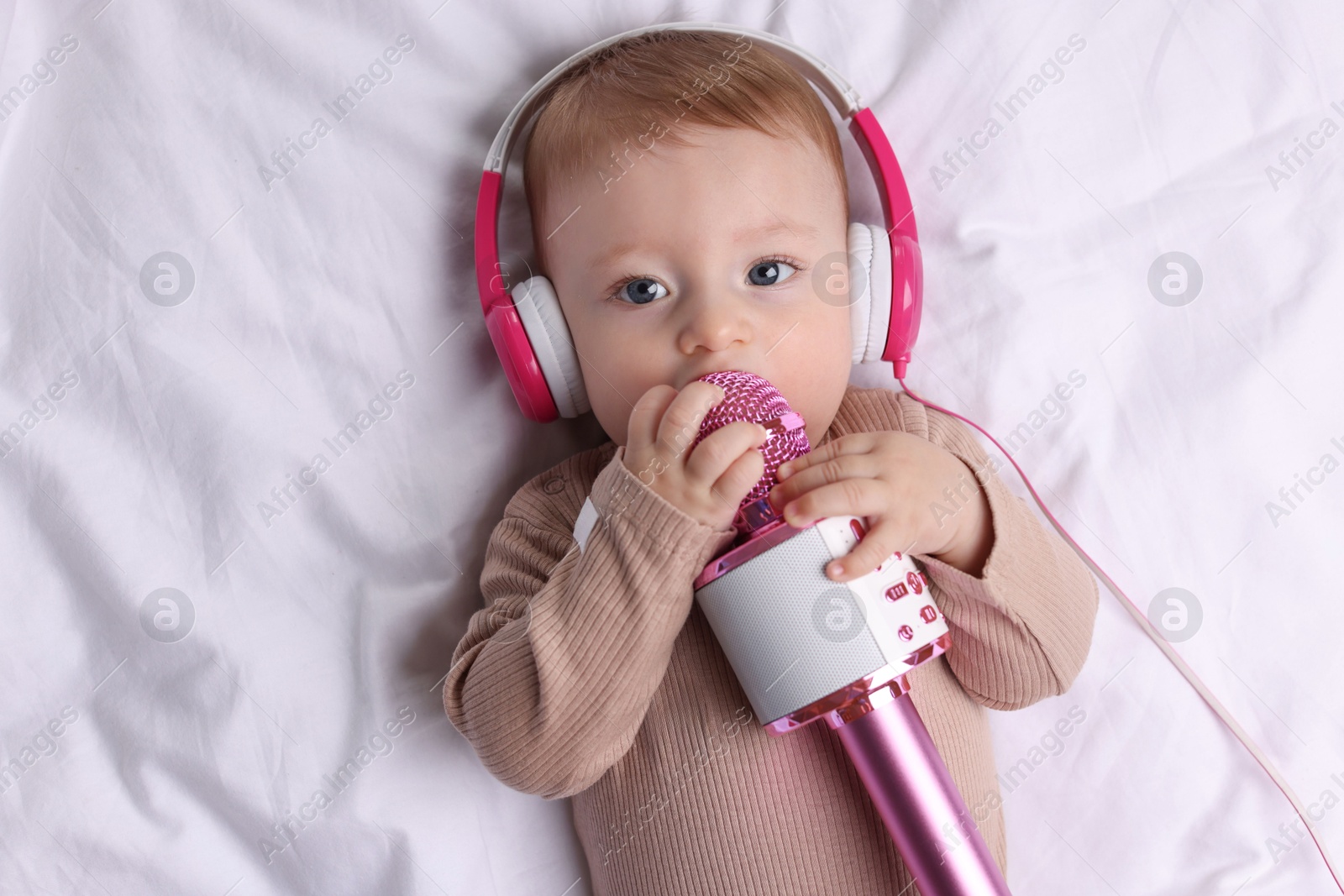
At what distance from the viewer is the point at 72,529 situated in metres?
1.20

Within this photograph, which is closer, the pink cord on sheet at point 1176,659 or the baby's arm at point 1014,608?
the baby's arm at point 1014,608

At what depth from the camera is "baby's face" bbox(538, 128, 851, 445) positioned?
1.08m

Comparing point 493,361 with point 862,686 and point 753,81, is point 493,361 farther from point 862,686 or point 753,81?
point 862,686

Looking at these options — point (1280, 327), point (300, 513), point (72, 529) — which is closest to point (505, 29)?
point (300, 513)

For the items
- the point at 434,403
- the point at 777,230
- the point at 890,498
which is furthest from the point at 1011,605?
the point at 434,403

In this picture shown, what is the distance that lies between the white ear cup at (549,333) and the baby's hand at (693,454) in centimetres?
18

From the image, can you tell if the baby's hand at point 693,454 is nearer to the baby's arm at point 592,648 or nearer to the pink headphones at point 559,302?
the baby's arm at point 592,648

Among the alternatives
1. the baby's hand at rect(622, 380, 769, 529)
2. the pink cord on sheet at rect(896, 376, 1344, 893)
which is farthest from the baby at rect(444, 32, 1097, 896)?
the pink cord on sheet at rect(896, 376, 1344, 893)

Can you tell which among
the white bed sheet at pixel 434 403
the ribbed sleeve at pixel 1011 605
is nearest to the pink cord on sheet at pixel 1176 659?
the white bed sheet at pixel 434 403

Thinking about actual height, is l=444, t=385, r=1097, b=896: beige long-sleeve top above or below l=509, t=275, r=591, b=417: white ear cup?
below

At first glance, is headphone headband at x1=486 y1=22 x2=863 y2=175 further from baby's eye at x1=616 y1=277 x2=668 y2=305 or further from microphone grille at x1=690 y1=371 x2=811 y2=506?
microphone grille at x1=690 y1=371 x2=811 y2=506

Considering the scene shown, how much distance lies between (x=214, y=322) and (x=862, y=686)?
2.90 ft

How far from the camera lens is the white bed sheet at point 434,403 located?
3.97ft

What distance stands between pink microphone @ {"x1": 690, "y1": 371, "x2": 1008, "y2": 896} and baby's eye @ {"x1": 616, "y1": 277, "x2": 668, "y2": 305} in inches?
7.5
